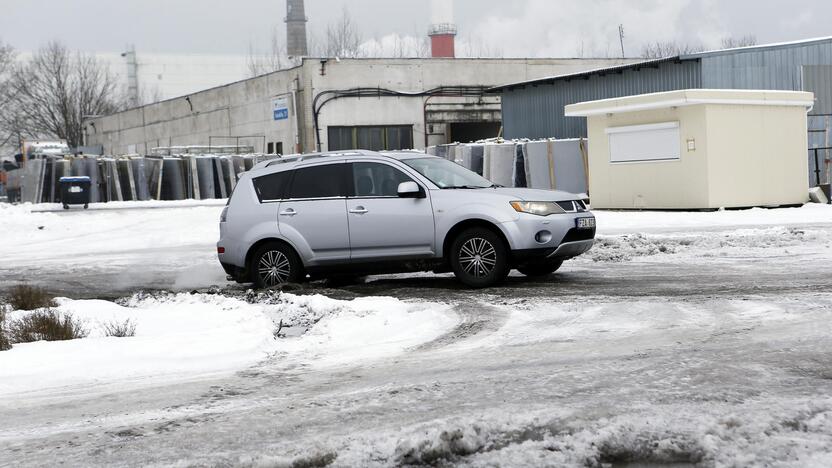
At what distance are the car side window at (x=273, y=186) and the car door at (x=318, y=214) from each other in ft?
0.35

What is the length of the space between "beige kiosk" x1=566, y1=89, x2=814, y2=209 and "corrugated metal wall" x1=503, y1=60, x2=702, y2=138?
7.02 m

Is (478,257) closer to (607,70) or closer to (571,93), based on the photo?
(607,70)

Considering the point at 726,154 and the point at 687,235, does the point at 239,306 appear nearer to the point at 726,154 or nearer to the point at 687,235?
the point at 687,235

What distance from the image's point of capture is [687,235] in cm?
1847

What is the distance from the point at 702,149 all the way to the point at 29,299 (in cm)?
1833

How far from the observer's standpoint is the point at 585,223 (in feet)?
39.3

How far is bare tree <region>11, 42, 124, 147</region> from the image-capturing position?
7800cm

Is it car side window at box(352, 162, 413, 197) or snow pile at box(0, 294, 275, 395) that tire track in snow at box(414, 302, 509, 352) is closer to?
snow pile at box(0, 294, 275, 395)

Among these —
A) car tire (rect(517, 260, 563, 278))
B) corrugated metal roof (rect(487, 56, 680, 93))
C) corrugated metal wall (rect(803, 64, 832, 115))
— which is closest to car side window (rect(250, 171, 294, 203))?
car tire (rect(517, 260, 563, 278))

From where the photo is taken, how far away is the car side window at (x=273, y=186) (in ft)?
41.8

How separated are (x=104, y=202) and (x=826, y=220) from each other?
92.4 feet

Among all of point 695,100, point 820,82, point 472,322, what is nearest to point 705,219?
point 695,100

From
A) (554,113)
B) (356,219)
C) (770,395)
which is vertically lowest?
(770,395)

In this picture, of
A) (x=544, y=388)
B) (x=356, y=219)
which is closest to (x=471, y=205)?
(x=356, y=219)
